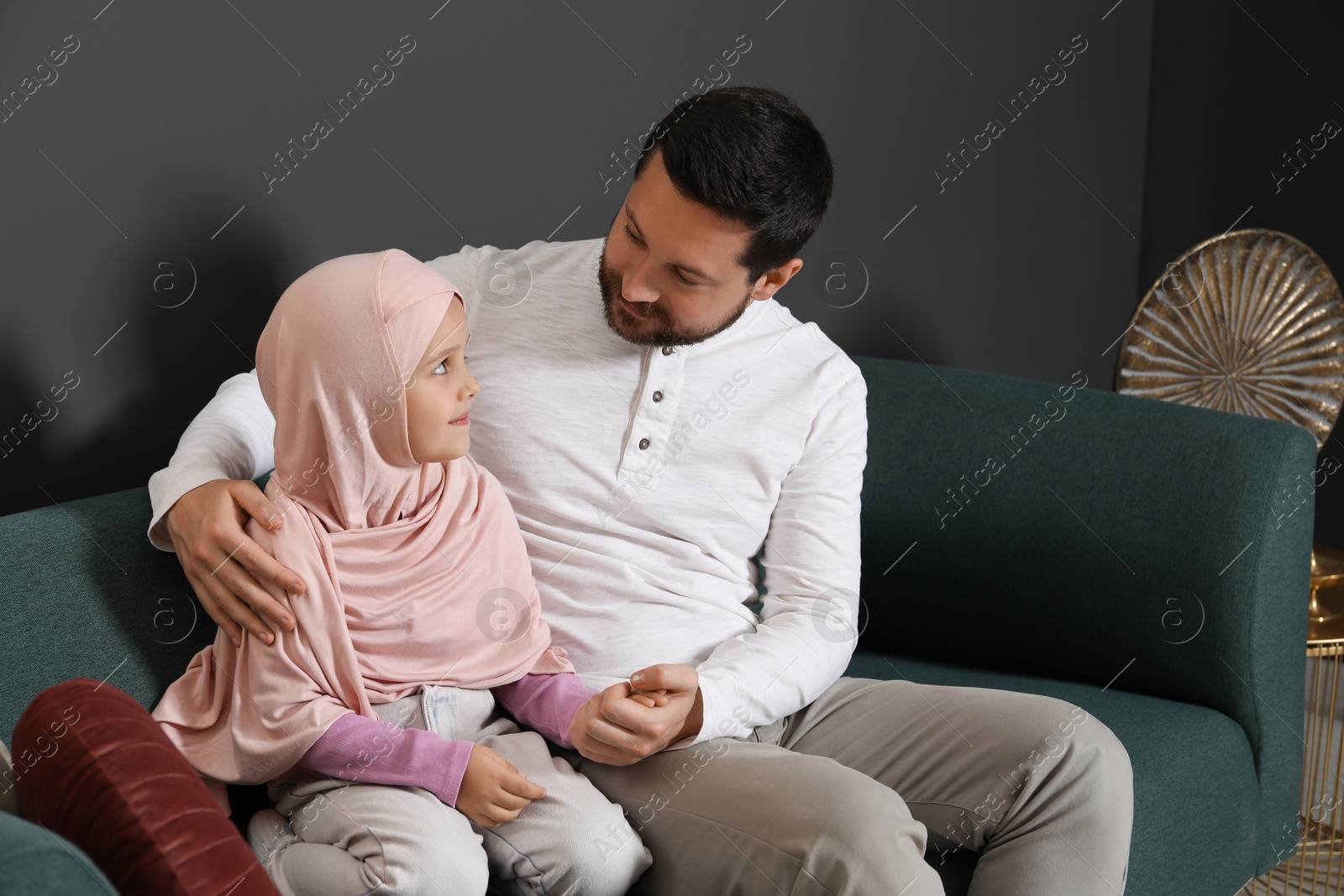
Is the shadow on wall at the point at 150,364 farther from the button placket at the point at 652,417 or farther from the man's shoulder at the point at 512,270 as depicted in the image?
the button placket at the point at 652,417

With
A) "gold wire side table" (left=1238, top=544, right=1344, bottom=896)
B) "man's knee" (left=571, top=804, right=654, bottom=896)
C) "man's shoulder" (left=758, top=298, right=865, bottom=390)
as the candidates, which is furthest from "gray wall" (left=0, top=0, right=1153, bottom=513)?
"gold wire side table" (left=1238, top=544, right=1344, bottom=896)

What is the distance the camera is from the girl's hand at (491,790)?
46.9 inches

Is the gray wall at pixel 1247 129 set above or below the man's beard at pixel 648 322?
below

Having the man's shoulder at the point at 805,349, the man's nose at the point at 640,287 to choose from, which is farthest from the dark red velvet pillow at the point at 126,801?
the man's shoulder at the point at 805,349

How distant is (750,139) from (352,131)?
0.66m

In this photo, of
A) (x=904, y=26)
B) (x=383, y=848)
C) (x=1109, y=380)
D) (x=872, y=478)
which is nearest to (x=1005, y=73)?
(x=904, y=26)

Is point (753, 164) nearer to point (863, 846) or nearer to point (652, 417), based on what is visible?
point (652, 417)

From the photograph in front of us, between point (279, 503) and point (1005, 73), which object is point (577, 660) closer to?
point (279, 503)

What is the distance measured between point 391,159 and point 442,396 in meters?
0.69

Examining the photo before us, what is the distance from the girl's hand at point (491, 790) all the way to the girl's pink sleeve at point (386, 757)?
0.01 m

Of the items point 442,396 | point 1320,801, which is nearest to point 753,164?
point 442,396

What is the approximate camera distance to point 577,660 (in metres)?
1.50

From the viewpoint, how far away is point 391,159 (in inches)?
71.5

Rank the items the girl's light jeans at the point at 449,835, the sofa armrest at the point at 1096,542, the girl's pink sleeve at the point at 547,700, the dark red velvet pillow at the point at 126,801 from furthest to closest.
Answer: the sofa armrest at the point at 1096,542 → the girl's pink sleeve at the point at 547,700 → the girl's light jeans at the point at 449,835 → the dark red velvet pillow at the point at 126,801
